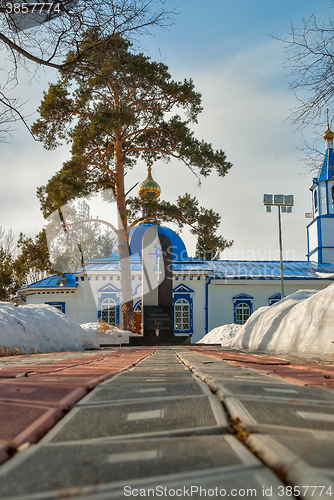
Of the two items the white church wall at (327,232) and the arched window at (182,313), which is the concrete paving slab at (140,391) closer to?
the arched window at (182,313)

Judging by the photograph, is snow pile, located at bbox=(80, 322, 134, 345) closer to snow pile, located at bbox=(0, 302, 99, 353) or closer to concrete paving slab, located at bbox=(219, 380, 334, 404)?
snow pile, located at bbox=(0, 302, 99, 353)

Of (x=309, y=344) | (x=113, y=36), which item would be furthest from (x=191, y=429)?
(x=113, y=36)

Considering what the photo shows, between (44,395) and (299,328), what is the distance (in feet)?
16.4

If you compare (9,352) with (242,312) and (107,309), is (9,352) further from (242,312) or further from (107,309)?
(242,312)

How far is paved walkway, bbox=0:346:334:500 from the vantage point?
29.5 inches

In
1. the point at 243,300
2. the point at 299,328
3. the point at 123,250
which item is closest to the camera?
the point at 299,328

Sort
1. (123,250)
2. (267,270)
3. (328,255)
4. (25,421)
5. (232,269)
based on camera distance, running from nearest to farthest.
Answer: (25,421) < (123,250) < (232,269) < (267,270) < (328,255)

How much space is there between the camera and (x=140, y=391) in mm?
1713

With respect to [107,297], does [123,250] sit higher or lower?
higher

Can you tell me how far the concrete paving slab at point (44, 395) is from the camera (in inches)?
57.2

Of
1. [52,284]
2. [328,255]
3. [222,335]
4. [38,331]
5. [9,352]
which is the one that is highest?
[328,255]

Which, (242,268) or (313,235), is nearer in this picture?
(242,268)

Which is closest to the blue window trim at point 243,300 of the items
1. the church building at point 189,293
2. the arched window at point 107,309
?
the church building at point 189,293

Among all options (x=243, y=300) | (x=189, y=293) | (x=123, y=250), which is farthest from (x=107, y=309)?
(x=123, y=250)
